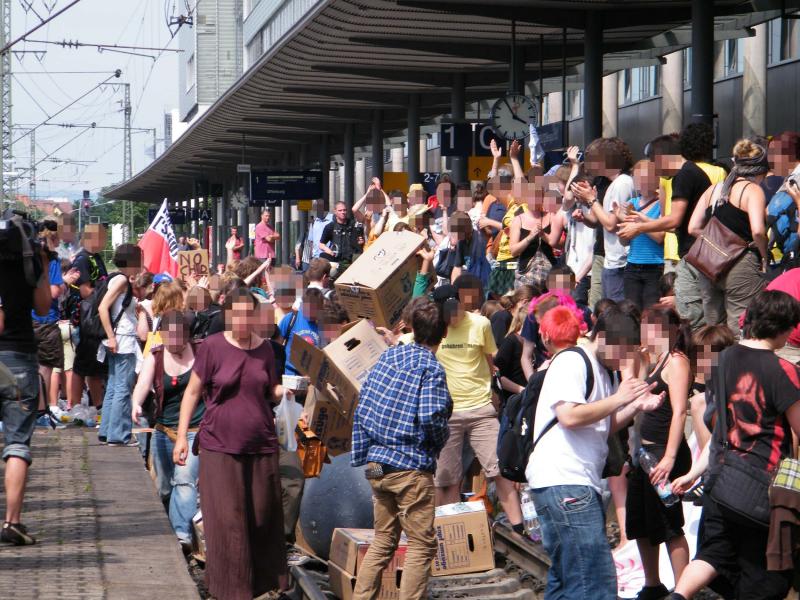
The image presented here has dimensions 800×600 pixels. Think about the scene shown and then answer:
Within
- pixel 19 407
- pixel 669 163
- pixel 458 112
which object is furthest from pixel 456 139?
pixel 19 407

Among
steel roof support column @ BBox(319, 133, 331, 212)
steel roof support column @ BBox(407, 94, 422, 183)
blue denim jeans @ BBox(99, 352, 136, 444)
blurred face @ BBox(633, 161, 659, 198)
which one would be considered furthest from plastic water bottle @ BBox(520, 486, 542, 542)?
steel roof support column @ BBox(319, 133, 331, 212)

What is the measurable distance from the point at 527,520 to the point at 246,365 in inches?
120

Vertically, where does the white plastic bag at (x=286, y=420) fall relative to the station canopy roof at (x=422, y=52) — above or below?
Result: below

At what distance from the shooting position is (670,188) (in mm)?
12078

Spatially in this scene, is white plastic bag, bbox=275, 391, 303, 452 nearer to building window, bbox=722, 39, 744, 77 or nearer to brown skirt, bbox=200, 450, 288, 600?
brown skirt, bbox=200, 450, 288, 600

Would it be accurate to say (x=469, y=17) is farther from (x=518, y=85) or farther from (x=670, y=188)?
(x=670, y=188)

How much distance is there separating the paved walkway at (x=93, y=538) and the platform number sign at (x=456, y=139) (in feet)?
45.4

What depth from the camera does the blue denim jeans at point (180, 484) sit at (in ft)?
34.6

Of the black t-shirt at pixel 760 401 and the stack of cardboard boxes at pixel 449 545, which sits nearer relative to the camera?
the black t-shirt at pixel 760 401

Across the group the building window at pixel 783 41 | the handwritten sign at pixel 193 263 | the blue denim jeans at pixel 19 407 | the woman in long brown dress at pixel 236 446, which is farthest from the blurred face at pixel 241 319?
the building window at pixel 783 41

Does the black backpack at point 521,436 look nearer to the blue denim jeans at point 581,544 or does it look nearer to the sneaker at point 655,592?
the blue denim jeans at point 581,544

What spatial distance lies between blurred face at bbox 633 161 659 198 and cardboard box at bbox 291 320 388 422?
3230mm

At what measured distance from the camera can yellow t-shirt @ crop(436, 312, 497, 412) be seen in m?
10.8

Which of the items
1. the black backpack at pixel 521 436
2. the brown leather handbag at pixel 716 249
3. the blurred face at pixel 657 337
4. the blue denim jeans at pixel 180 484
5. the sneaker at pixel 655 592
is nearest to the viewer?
the black backpack at pixel 521 436
